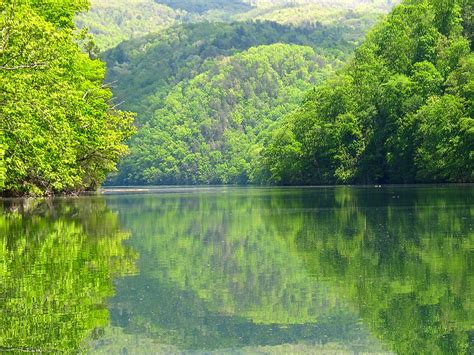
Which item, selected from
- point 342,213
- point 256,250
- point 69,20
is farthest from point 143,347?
point 69,20

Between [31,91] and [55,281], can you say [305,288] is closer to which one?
[55,281]

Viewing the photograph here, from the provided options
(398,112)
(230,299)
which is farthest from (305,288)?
(398,112)

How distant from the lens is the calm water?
34.3 ft

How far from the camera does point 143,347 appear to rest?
407 inches

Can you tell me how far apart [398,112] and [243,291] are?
95.4 m

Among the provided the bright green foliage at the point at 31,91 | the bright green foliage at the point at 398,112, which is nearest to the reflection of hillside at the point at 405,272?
the bright green foliage at the point at 31,91

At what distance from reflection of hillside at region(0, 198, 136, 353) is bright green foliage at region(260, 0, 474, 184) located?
219 feet

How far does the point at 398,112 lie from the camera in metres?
106

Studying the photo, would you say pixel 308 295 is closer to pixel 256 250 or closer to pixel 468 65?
pixel 256 250

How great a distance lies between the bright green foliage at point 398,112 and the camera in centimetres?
9188

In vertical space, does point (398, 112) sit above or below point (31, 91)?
above

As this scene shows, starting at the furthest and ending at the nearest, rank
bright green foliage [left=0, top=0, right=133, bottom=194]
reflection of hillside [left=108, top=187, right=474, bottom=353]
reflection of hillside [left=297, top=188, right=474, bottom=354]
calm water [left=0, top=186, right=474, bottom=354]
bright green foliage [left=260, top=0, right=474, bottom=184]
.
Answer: bright green foliage [left=260, top=0, right=474, bottom=184], bright green foliage [left=0, top=0, right=133, bottom=194], reflection of hillside [left=108, top=187, right=474, bottom=353], reflection of hillside [left=297, top=188, right=474, bottom=354], calm water [left=0, top=186, right=474, bottom=354]

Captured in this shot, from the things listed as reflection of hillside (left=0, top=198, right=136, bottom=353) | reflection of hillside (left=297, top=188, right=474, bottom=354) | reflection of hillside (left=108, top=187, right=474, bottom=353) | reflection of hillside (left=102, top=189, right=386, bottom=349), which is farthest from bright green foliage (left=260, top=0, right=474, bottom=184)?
reflection of hillside (left=102, top=189, right=386, bottom=349)

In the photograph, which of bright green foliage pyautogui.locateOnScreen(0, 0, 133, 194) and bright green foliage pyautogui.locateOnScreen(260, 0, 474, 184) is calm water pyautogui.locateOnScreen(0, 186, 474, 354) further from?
bright green foliage pyautogui.locateOnScreen(260, 0, 474, 184)
